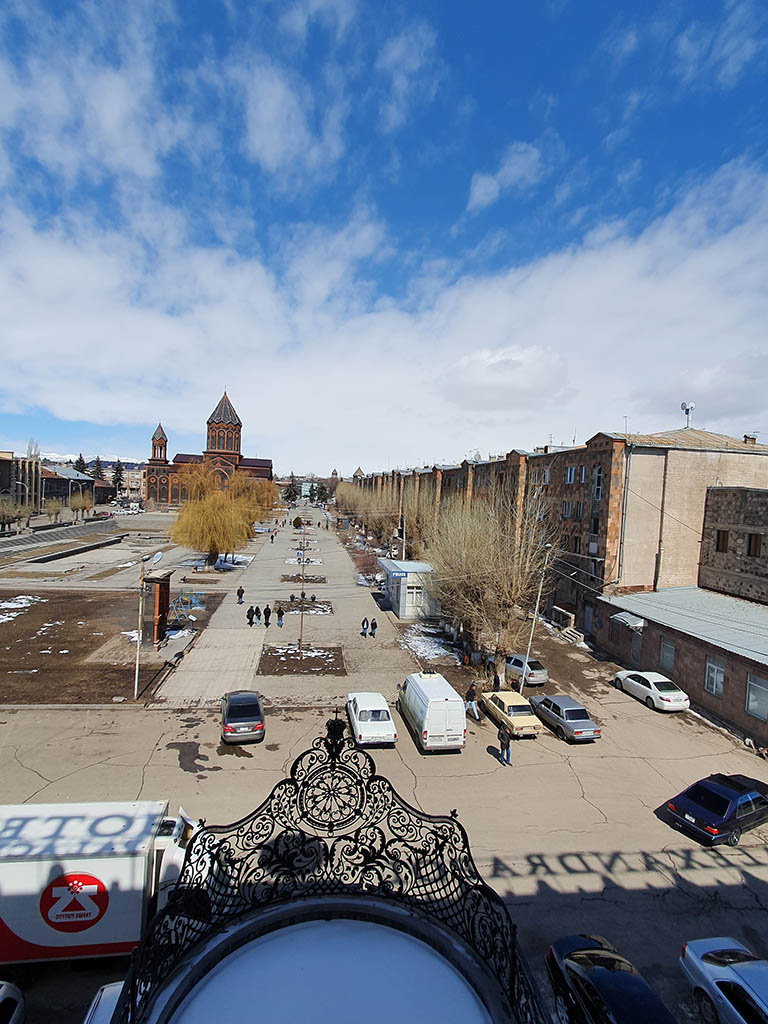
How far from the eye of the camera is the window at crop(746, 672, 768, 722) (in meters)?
15.2

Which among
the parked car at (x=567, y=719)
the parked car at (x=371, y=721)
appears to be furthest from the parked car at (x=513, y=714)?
the parked car at (x=371, y=721)

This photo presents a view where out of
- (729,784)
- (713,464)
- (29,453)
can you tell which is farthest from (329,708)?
(29,453)

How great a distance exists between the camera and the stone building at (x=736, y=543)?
20297 millimetres

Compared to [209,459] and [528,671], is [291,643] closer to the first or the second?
[528,671]

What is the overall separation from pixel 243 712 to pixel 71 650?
10.7m

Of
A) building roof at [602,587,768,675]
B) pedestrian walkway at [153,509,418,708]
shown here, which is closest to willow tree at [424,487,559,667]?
pedestrian walkway at [153,509,418,708]

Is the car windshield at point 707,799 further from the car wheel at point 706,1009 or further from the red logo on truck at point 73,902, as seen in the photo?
the red logo on truck at point 73,902

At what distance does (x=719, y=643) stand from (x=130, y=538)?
185ft

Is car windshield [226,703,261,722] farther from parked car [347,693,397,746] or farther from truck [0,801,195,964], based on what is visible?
truck [0,801,195,964]

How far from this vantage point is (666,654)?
1966cm

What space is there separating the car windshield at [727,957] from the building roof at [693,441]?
2045 centimetres

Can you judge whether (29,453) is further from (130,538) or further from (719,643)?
(719,643)

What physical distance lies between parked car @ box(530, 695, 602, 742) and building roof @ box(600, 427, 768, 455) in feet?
44.6

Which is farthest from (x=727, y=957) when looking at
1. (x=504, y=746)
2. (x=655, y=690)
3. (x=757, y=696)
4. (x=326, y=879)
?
(x=655, y=690)
